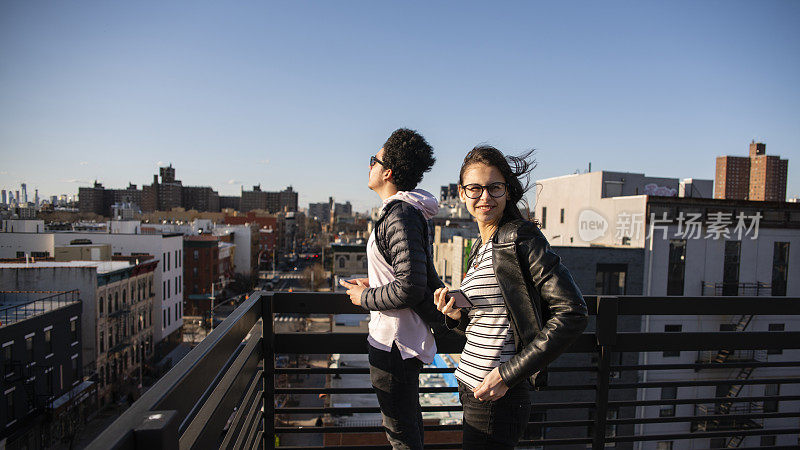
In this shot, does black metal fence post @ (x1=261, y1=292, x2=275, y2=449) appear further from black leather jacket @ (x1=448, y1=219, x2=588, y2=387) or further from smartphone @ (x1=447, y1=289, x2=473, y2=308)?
black leather jacket @ (x1=448, y1=219, x2=588, y2=387)

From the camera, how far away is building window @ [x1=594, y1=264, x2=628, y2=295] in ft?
66.1

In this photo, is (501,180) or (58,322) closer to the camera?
(501,180)

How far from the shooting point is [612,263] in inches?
796

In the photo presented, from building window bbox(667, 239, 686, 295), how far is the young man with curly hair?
21.6 metres

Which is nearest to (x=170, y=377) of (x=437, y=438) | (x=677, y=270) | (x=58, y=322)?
(x=437, y=438)

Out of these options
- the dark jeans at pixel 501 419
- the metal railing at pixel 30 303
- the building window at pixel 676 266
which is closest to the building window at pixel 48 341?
the metal railing at pixel 30 303

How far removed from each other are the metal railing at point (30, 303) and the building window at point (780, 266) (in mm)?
33088

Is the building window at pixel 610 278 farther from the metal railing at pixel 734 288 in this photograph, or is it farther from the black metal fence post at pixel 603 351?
the black metal fence post at pixel 603 351

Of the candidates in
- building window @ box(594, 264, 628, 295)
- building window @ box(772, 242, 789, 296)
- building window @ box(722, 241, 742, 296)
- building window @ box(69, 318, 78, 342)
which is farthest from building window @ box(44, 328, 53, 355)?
building window @ box(772, 242, 789, 296)

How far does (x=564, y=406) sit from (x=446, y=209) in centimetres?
7080

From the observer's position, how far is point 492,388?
5.80ft

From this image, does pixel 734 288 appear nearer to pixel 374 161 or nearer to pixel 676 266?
pixel 676 266

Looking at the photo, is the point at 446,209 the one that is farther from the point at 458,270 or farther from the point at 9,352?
the point at 9,352

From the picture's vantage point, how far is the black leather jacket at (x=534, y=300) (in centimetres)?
165
